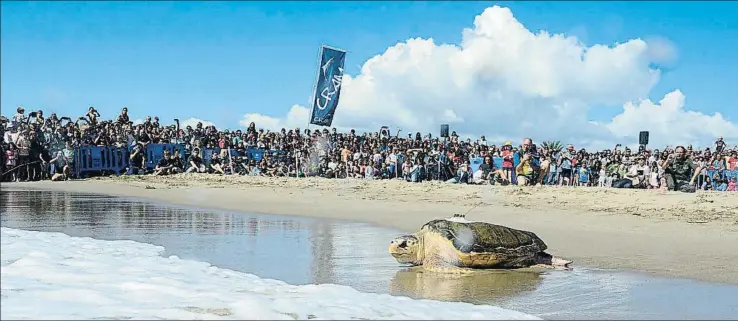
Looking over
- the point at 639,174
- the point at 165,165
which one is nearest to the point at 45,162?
the point at 165,165

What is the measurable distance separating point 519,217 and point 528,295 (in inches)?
244

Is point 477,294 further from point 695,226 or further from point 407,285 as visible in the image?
point 695,226

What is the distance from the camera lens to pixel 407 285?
21.0 feet

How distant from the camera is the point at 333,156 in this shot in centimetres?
2408

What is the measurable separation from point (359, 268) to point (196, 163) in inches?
708

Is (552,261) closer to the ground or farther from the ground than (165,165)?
closer to the ground

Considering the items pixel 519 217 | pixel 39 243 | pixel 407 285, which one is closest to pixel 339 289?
pixel 407 285

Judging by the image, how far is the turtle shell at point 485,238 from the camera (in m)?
Answer: 7.14

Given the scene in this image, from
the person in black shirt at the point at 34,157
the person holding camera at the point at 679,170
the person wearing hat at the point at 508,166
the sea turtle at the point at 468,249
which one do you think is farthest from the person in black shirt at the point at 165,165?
the sea turtle at the point at 468,249

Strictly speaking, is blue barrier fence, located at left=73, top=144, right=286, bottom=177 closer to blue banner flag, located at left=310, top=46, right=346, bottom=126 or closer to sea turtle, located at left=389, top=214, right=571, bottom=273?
blue banner flag, located at left=310, top=46, right=346, bottom=126

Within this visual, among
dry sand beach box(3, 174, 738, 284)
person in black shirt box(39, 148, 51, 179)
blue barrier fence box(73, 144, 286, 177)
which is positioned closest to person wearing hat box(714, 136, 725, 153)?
dry sand beach box(3, 174, 738, 284)

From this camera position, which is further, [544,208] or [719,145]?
[719,145]

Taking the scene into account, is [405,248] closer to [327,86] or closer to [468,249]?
[468,249]

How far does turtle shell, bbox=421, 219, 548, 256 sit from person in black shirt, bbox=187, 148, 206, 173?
17494 millimetres
